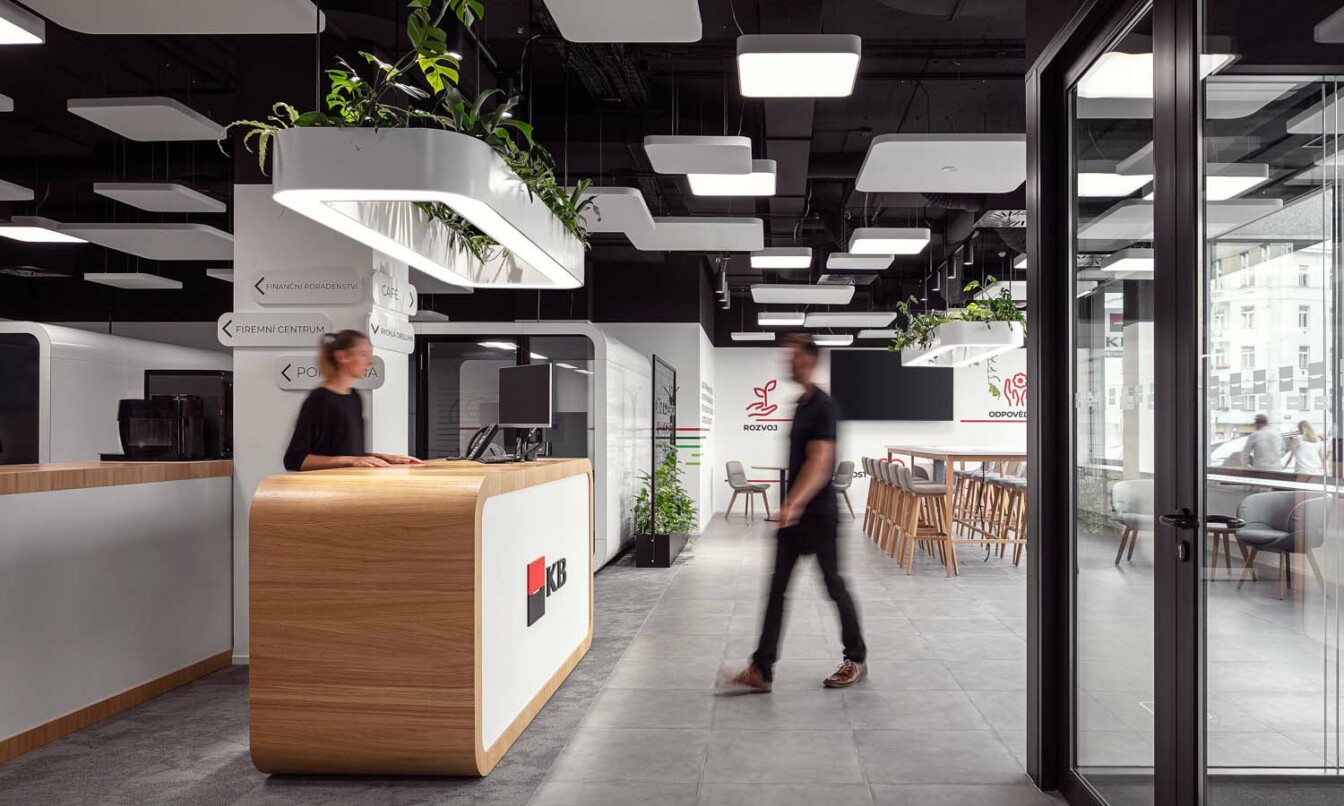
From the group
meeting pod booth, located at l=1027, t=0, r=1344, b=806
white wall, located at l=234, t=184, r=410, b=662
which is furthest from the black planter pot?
meeting pod booth, located at l=1027, t=0, r=1344, b=806

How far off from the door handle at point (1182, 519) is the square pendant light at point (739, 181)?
13.9ft

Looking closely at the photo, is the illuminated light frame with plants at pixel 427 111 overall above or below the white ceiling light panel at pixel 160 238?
below

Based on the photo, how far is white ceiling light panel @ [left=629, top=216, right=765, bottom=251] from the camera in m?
7.83

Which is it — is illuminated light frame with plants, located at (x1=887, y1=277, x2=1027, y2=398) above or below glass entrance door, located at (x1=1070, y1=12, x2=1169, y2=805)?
above

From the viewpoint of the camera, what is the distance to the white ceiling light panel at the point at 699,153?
18.5 ft

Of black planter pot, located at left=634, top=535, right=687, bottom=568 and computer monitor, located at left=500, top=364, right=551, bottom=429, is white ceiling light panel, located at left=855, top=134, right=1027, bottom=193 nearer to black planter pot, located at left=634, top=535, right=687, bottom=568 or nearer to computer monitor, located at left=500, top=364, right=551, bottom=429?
computer monitor, located at left=500, top=364, right=551, bottom=429

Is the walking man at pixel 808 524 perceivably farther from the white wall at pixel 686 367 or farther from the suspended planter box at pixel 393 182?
the white wall at pixel 686 367

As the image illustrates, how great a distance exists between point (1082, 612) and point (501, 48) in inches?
194

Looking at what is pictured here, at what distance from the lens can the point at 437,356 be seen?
A: 29.7 feet

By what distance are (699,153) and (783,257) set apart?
140 inches

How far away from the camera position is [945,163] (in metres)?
6.17

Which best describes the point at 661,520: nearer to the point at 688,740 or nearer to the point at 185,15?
the point at 688,740

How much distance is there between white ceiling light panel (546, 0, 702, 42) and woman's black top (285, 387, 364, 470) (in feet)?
6.48

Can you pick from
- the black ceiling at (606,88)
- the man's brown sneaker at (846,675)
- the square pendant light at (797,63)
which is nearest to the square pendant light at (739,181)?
the black ceiling at (606,88)
